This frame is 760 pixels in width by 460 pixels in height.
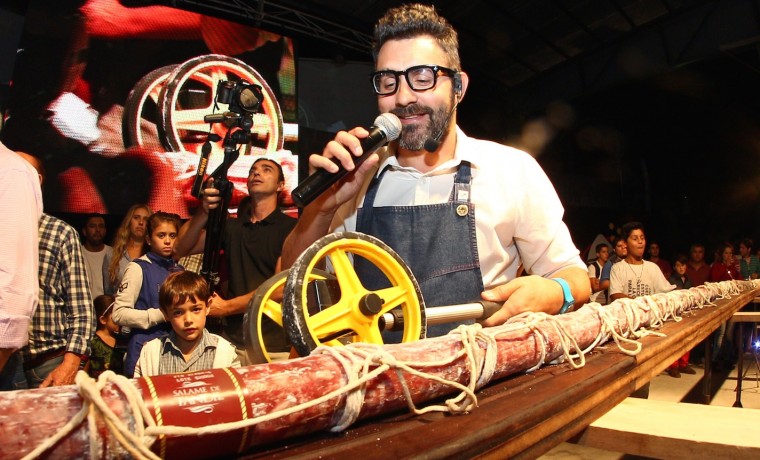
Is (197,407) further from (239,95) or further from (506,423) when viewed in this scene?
(239,95)

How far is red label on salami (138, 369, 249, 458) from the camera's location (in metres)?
0.61

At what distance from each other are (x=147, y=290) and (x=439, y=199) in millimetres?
2064

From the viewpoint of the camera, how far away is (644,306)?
2.17 meters

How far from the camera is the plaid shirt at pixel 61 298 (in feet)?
7.83

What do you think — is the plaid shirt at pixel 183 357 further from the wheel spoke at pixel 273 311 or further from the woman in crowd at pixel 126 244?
the woman in crowd at pixel 126 244

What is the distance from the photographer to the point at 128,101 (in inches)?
219

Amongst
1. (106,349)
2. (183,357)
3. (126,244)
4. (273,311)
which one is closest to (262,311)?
(273,311)

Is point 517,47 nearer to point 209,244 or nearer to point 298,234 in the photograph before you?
point 209,244

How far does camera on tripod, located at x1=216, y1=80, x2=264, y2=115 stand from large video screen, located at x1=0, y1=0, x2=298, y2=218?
188 centimetres

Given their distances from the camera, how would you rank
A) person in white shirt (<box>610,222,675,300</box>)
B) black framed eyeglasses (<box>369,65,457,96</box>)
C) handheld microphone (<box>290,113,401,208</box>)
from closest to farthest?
handheld microphone (<box>290,113,401,208</box>), black framed eyeglasses (<box>369,65,457,96</box>), person in white shirt (<box>610,222,675,300</box>)

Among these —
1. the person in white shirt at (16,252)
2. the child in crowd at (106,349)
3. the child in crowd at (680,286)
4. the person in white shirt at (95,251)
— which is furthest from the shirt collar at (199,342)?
the child in crowd at (680,286)

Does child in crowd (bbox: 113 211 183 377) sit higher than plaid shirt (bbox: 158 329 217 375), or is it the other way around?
child in crowd (bbox: 113 211 183 377)

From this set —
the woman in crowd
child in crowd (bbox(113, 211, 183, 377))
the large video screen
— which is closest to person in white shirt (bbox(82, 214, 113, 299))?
the woman in crowd

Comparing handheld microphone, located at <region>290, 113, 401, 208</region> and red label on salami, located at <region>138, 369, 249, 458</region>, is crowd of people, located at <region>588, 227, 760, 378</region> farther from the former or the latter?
red label on salami, located at <region>138, 369, 249, 458</region>
